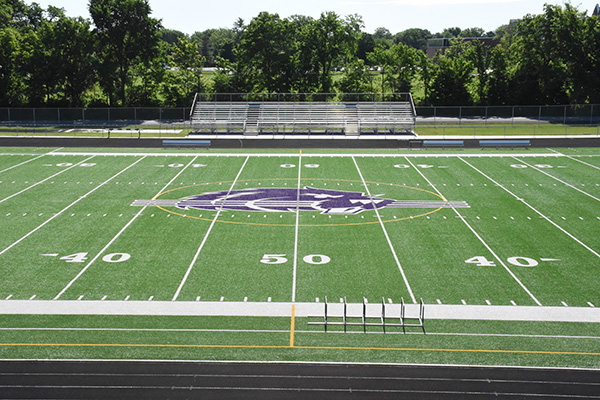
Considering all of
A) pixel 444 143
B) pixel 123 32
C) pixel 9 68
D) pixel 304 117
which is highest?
pixel 123 32

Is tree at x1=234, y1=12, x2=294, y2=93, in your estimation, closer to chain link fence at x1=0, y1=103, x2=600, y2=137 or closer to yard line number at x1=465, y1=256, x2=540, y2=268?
chain link fence at x1=0, y1=103, x2=600, y2=137

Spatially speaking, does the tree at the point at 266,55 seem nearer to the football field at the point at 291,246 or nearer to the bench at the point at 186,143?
the bench at the point at 186,143

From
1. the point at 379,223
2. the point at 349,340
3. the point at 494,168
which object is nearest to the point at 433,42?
the point at 494,168

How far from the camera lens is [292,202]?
2966 centimetres

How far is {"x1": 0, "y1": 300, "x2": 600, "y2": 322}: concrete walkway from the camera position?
17.6 metres

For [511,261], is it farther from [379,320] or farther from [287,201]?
[287,201]

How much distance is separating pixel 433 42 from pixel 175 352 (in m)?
136

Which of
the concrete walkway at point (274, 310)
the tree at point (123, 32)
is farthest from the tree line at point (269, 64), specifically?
the concrete walkway at point (274, 310)

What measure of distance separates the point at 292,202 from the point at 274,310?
39.8 ft

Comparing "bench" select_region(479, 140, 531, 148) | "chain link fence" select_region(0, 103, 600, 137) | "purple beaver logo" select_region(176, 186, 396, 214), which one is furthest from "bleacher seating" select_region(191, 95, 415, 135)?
"purple beaver logo" select_region(176, 186, 396, 214)

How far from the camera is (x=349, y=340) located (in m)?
15.9

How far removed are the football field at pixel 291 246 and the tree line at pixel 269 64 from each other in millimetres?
28522

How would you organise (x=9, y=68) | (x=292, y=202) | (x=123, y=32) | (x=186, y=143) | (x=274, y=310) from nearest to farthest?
(x=274, y=310), (x=292, y=202), (x=186, y=143), (x=123, y=32), (x=9, y=68)

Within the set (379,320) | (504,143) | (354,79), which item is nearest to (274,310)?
(379,320)
